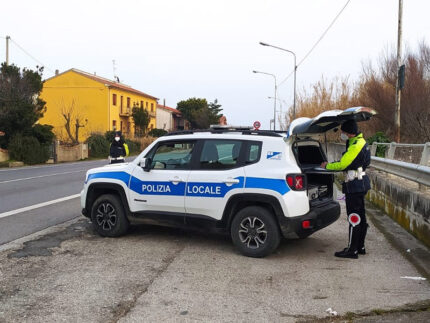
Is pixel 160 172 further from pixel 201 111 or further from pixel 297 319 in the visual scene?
pixel 201 111

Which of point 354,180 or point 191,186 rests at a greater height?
point 354,180

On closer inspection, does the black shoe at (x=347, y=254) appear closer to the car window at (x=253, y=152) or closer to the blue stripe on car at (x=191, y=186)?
the blue stripe on car at (x=191, y=186)

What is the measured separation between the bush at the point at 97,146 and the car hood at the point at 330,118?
35.8 meters

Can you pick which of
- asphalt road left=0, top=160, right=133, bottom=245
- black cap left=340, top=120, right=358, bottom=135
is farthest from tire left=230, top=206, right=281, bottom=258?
asphalt road left=0, top=160, right=133, bottom=245

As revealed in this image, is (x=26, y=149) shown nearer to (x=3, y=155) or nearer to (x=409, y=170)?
(x=3, y=155)

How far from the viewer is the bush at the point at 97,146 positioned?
130 feet

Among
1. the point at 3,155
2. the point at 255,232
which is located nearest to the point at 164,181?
the point at 255,232

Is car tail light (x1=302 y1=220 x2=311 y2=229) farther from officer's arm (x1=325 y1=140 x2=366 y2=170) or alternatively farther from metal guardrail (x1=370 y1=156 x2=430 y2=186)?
metal guardrail (x1=370 y1=156 x2=430 y2=186)

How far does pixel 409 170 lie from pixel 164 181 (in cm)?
384

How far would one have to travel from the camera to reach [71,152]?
34.5 metres

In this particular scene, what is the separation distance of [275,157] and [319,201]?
1035 mm

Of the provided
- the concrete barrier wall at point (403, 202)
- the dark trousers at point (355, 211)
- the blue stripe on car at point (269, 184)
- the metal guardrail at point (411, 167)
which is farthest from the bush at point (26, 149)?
the dark trousers at point (355, 211)

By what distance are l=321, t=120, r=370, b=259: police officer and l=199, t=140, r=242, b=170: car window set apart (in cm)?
117

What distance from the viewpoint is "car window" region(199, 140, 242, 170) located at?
19.4 ft
